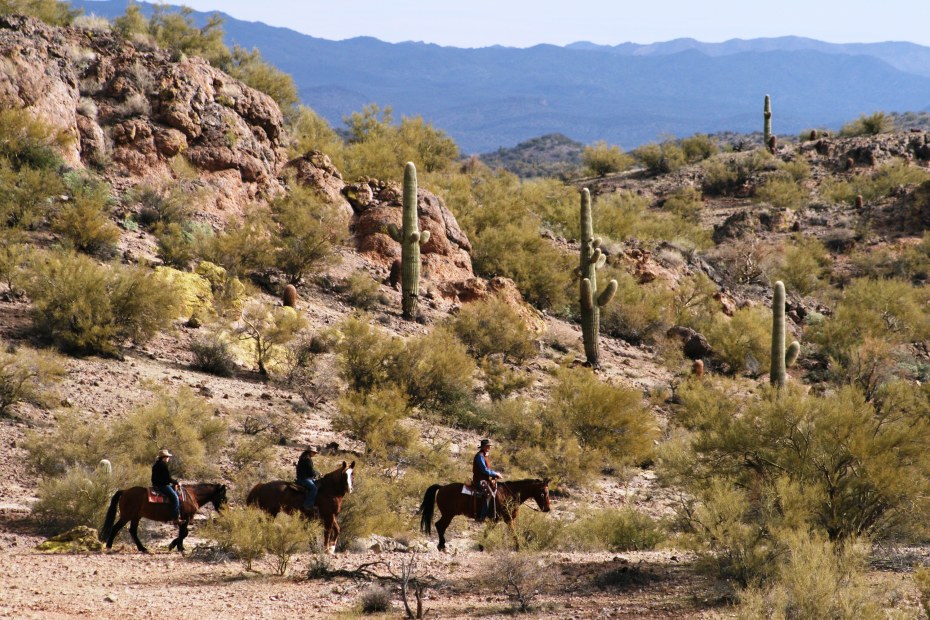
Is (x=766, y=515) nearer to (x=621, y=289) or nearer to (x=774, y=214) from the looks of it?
(x=621, y=289)

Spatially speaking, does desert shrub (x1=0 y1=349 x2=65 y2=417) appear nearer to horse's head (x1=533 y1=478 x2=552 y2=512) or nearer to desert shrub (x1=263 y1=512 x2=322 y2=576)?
desert shrub (x1=263 y1=512 x2=322 y2=576)

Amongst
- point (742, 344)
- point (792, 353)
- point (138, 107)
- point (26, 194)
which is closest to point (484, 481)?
point (792, 353)

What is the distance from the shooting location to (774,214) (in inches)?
1978

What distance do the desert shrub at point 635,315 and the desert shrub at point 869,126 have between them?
36.3m

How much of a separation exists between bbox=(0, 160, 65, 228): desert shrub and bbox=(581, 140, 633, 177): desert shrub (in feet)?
146

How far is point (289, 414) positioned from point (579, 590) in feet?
32.9

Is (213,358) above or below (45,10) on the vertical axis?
below

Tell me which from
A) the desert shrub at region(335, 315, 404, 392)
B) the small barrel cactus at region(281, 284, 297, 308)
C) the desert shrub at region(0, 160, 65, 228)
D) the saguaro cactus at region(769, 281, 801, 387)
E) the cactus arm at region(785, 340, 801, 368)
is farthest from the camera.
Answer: the cactus arm at region(785, 340, 801, 368)

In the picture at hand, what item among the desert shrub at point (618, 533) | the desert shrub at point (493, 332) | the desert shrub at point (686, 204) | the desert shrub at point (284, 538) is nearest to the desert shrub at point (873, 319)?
the desert shrub at point (493, 332)

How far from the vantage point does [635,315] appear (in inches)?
1314

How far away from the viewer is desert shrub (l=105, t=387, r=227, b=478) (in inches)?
627

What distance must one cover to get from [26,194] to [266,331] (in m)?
6.96

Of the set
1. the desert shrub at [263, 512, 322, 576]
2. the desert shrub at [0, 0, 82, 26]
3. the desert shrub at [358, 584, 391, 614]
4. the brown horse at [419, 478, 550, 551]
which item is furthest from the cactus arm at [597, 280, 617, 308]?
the desert shrub at [0, 0, 82, 26]

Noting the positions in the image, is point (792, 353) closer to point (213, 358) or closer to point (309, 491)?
point (213, 358)
